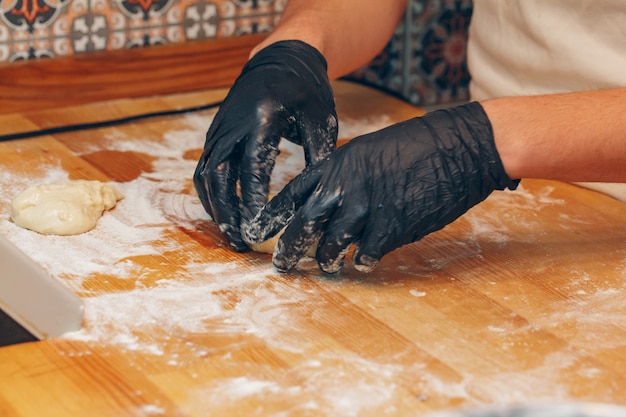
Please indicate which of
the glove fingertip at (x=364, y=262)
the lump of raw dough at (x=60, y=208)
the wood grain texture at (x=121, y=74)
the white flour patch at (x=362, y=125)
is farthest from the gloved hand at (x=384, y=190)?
the wood grain texture at (x=121, y=74)

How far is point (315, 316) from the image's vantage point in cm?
106

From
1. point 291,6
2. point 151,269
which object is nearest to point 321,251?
point 151,269

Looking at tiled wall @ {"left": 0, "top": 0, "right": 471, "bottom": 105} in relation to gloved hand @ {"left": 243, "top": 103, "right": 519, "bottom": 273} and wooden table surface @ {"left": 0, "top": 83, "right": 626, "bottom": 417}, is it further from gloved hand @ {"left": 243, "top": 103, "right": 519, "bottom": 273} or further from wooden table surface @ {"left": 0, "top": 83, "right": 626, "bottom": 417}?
gloved hand @ {"left": 243, "top": 103, "right": 519, "bottom": 273}

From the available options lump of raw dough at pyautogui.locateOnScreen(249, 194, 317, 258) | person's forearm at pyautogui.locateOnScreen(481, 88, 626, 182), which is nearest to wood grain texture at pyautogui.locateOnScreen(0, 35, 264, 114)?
lump of raw dough at pyautogui.locateOnScreen(249, 194, 317, 258)

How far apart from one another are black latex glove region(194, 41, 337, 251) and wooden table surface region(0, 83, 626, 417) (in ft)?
0.23

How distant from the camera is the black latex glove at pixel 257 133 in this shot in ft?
3.93

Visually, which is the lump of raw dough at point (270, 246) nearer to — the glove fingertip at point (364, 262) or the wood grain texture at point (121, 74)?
the glove fingertip at point (364, 262)

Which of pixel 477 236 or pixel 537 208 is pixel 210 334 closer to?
pixel 477 236

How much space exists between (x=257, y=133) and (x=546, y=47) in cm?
57

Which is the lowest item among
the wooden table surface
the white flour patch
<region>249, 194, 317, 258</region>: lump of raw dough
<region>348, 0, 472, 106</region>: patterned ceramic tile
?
the wooden table surface

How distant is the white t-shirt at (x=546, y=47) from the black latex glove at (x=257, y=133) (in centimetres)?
41

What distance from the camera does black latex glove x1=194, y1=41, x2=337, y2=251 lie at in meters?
1.20

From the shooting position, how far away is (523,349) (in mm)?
1000

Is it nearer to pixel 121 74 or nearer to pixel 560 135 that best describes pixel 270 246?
pixel 560 135
